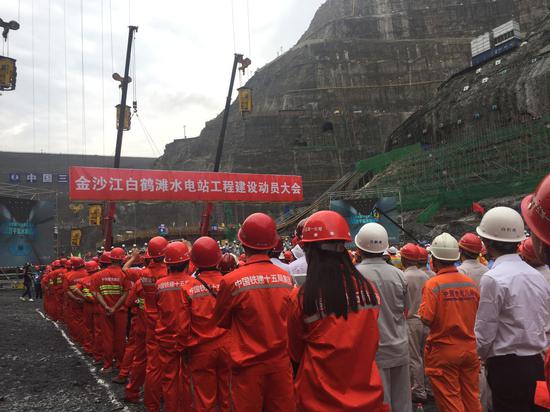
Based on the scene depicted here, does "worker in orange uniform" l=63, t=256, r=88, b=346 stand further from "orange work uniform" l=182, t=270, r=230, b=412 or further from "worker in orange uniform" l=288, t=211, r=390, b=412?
"worker in orange uniform" l=288, t=211, r=390, b=412

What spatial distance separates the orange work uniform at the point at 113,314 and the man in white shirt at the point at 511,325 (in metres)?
5.56

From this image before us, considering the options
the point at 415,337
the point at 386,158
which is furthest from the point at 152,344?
the point at 386,158

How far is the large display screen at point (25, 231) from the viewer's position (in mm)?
23328

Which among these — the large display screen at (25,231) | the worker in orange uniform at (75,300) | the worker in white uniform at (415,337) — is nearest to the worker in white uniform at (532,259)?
the worker in white uniform at (415,337)

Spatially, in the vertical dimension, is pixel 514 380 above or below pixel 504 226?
below

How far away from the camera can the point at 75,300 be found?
977 centimetres

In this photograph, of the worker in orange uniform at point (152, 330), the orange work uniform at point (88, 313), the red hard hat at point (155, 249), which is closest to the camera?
the worker in orange uniform at point (152, 330)

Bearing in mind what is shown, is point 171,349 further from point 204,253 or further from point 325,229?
point 325,229

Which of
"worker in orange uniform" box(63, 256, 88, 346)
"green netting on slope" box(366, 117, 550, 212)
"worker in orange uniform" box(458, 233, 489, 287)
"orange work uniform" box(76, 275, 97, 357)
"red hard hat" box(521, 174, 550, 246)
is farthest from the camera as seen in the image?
"green netting on slope" box(366, 117, 550, 212)

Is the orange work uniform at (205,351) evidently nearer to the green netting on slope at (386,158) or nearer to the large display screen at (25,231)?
the large display screen at (25,231)

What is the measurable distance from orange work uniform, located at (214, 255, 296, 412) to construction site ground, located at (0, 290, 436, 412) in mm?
3097

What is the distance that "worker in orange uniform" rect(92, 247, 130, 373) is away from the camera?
7.22 metres

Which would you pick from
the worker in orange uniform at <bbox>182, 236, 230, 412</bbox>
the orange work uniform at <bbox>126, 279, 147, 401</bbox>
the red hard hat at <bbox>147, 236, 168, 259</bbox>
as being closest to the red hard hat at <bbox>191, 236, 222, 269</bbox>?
the worker in orange uniform at <bbox>182, 236, 230, 412</bbox>

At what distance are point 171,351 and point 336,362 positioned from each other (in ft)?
8.79
